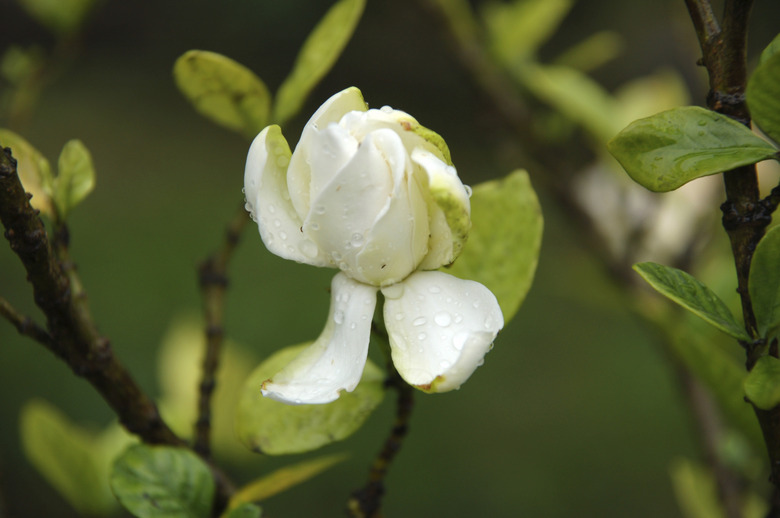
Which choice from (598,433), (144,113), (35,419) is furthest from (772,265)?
(144,113)

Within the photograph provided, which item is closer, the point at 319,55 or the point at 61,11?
the point at 319,55

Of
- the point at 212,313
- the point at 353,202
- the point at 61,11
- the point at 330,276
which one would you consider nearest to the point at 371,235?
the point at 353,202

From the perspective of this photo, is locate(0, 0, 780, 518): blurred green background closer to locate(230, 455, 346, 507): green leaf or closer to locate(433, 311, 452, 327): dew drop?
locate(230, 455, 346, 507): green leaf

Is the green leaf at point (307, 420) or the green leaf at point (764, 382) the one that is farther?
the green leaf at point (307, 420)

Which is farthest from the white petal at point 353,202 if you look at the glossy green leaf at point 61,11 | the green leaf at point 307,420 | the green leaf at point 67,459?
the glossy green leaf at point 61,11

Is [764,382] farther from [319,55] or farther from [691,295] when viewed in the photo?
[319,55]

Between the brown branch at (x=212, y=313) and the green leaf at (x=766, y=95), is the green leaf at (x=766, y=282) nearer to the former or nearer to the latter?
the green leaf at (x=766, y=95)

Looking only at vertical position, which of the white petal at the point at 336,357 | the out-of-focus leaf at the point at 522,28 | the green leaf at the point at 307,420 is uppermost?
the out-of-focus leaf at the point at 522,28
